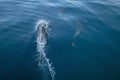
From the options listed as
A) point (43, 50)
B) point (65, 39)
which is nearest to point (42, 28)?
point (65, 39)

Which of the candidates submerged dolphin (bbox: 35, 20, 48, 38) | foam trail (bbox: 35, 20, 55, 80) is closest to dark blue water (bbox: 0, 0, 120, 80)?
foam trail (bbox: 35, 20, 55, 80)

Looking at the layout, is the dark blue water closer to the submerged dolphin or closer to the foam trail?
the foam trail

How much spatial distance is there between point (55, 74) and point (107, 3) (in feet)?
41.2

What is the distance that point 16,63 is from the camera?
12.1 m

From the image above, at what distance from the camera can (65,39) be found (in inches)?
584

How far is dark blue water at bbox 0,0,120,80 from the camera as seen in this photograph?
12.1 meters

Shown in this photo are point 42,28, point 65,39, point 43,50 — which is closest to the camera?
point 43,50

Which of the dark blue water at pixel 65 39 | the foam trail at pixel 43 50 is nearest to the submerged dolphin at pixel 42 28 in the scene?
the foam trail at pixel 43 50

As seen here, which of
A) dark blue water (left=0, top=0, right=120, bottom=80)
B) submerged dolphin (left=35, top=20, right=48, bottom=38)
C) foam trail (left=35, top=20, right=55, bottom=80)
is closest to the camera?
foam trail (left=35, top=20, right=55, bottom=80)

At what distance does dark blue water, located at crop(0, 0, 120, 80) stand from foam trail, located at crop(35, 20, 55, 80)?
0.30m

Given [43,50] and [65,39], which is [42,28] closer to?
[65,39]

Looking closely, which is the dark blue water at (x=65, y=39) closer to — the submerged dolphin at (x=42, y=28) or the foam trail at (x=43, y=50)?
the foam trail at (x=43, y=50)

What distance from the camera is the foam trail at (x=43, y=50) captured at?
11.6 m

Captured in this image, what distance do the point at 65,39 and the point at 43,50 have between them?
87.5 inches
